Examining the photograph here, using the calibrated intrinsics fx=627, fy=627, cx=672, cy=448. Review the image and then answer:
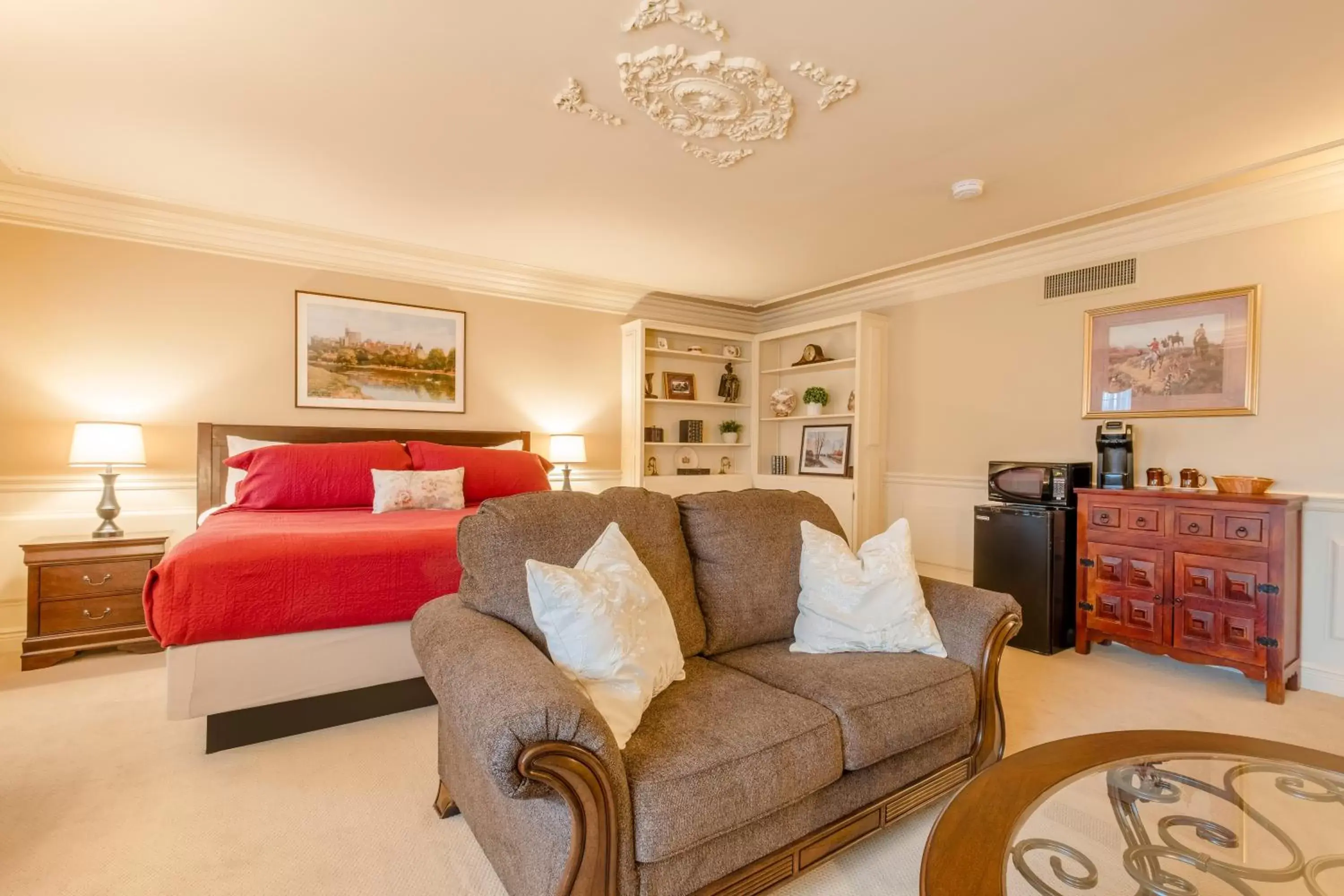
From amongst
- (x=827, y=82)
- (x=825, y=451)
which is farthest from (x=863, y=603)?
(x=825, y=451)

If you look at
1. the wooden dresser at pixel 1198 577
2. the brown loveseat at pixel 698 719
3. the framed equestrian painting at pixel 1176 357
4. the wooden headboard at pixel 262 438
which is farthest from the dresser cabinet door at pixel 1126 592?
the wooden headboard at pixel 262 438

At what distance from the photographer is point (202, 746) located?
2314 millimetres

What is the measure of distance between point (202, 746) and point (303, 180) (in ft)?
8.35

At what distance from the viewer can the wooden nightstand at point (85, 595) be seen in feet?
9.98

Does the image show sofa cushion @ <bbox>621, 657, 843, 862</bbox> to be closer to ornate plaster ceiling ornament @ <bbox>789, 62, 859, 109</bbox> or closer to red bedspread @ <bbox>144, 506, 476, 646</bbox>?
red bedspread @ <bbox>144, 506, 476, 646</bbox>

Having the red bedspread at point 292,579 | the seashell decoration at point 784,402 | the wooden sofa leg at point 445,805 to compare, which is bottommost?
the wooden sofa leg at point 445,805

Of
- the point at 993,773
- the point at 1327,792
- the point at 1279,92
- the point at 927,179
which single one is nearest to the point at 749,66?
the point at 927,179

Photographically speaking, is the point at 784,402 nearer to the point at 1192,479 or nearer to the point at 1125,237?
the point at 1125,237

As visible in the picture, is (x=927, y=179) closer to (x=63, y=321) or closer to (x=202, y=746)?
(x=202, y=746)

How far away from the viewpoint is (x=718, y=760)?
4.36 feet

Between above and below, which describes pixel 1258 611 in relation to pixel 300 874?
above

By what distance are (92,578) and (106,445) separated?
0.67m

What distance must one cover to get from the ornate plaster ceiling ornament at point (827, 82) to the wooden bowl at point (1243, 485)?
264 cm

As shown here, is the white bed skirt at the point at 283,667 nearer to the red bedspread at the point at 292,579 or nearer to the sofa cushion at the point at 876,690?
the red bedspread at the point at 292,579
